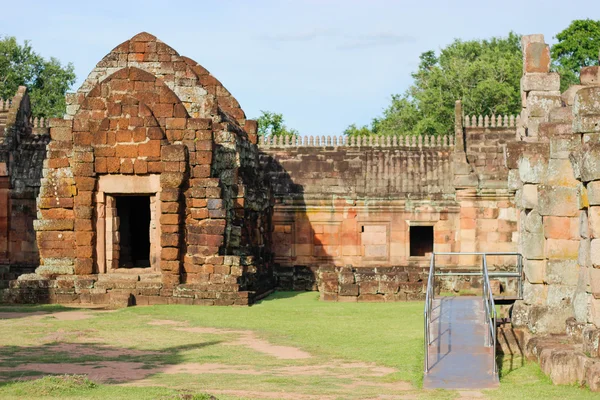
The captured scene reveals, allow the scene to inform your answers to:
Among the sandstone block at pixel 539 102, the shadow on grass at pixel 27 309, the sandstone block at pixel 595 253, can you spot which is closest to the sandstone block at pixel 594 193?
the sandstone block at pixel 595 253

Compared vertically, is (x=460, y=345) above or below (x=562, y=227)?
below

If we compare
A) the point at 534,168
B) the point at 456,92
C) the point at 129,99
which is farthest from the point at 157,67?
the point at 456,92

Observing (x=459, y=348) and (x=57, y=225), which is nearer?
(x=459, y=348)

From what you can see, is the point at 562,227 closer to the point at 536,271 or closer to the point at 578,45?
the point at 536,271

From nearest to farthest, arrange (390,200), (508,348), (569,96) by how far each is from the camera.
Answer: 1. (508,348)
2. (569,96)
3. (390,200)

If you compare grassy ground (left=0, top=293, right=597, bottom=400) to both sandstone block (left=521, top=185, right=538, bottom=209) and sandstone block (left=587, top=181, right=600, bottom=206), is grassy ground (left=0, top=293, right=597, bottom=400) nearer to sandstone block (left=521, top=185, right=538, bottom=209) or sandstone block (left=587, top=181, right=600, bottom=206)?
sandstone block (left=587, top=181, right=600, bottom=206)

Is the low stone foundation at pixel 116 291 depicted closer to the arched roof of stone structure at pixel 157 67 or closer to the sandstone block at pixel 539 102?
the arched roof of stone structure at pixel 157 67

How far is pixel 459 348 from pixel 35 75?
40.7m

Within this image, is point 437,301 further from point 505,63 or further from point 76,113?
point 505,63

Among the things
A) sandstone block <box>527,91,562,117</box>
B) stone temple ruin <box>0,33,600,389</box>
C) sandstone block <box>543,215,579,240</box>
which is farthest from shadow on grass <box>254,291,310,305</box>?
sandstone block <box>543,215,579,240</box>

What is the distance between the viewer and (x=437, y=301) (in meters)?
Result: 16.7

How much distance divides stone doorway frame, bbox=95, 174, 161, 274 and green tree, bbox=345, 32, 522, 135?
23098mm

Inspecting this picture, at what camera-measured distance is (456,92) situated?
148 ft

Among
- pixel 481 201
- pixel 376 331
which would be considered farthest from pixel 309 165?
pixel 376 331
